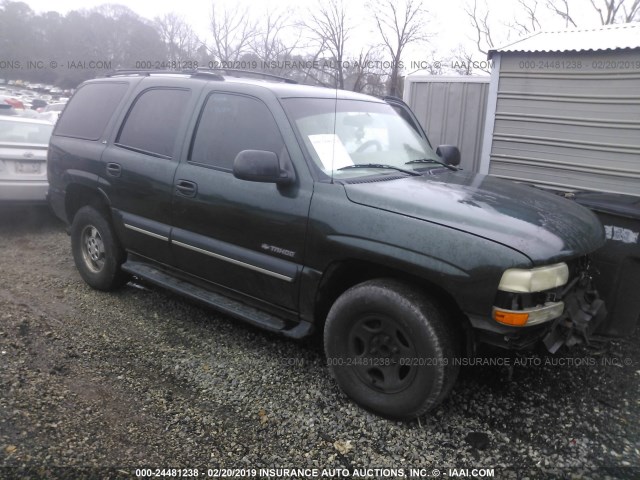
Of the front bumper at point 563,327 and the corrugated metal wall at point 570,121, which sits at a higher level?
the corrugated metal wall at point 570,121

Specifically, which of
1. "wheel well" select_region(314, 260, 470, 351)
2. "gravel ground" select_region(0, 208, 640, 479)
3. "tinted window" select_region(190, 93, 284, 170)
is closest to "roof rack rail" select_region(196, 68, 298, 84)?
"tinted window" select_region(190, 93, 284, 170)

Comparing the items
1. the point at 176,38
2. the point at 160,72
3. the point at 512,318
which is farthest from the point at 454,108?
the point at 176,38

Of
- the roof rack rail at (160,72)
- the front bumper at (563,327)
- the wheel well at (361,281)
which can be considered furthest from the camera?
the roof rack rail at (160,72)

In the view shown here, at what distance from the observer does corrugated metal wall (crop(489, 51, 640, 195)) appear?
5648mm

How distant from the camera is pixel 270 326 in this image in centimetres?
325

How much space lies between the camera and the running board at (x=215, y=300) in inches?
128

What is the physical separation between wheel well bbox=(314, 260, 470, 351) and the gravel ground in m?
0.52

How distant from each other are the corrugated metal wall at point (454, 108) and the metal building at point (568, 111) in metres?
0.99

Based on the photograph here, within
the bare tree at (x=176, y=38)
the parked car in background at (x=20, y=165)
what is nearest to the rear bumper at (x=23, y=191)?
the parked car in background at (x=20, y=165)

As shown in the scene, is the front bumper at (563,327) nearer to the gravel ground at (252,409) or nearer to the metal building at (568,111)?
the gravel ground at (252,409)

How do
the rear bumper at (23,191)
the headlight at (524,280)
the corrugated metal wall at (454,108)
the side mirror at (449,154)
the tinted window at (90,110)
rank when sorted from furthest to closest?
the corrugated metal wall at (454,108)
the rear bumper at (23,191)
the tinted window at (90,110)
the side mirror at (449,154)
the headlight at (524,280)

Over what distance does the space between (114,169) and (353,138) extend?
202cm

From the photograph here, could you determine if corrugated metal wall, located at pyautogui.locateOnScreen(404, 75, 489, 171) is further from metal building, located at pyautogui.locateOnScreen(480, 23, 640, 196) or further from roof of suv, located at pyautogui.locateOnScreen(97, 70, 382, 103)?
roof of suv, located at pyautogui.locateOnScreen(97, 70, 382, 103)

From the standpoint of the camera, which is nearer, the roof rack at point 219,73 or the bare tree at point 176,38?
the roof rack at point 219,73
